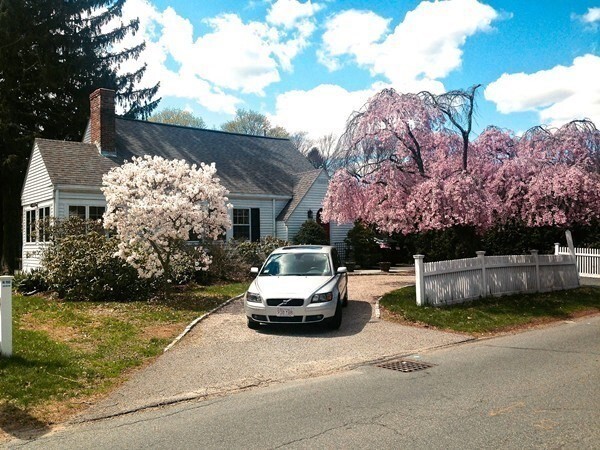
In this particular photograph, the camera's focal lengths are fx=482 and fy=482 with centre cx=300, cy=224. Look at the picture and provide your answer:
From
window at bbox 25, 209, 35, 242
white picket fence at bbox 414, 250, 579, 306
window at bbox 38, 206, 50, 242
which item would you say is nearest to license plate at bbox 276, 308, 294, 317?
white picket fence at bbox 414, 250, 579, 306

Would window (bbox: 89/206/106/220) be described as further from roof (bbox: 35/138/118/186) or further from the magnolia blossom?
the magnolia blossom

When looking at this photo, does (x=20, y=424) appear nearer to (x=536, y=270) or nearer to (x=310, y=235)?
(x=536, y=270)

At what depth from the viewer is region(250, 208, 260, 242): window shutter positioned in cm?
2338

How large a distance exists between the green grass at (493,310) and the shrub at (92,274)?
7202 mm

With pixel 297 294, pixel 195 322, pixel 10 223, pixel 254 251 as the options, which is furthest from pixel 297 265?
pixel 10 223

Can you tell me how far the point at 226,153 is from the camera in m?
26.5

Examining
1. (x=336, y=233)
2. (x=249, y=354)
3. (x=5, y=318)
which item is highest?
(x=336, y=233)

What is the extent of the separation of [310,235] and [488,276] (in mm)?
9475

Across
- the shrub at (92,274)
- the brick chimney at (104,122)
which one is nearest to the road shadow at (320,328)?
the shrub at (92,274)

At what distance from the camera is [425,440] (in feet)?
14.7

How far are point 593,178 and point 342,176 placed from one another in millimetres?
7292

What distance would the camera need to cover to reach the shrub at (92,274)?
533 inches

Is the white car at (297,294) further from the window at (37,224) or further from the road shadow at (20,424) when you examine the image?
the window at (37,224)

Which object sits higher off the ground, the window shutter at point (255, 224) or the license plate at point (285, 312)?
the window shutter at point (255, 224)
